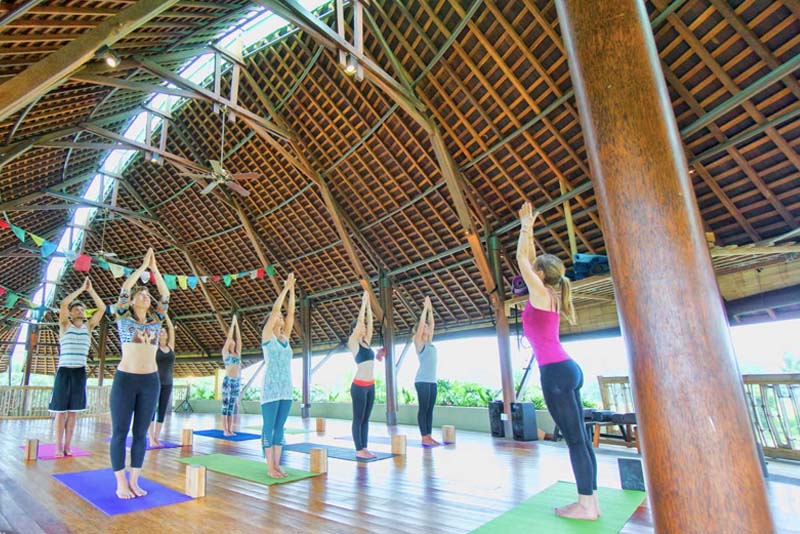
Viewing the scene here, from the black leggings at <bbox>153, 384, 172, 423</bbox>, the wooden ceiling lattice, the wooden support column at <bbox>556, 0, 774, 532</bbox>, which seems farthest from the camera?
the black leggings at <bbox>153, 384, 172, 423</bbox>

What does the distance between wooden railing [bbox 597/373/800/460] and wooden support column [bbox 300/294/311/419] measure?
30.0 ft

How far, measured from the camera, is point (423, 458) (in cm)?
485

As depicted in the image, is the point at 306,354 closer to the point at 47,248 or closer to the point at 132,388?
the point at 47,248

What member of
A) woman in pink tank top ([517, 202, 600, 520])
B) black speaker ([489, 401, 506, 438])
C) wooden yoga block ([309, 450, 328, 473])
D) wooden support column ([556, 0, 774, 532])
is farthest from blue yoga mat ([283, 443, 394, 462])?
wooden support column ([556, 0, 774, 532])

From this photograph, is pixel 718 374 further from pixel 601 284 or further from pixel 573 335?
pixel 573 335

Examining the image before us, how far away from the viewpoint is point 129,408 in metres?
3.16

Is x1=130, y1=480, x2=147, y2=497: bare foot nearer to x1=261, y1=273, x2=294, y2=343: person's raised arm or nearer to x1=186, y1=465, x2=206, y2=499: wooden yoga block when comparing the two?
x1=186, y1=465, x2=206, y2=499: wooden yoga block

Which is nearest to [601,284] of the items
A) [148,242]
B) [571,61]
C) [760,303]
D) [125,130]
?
[760,303]

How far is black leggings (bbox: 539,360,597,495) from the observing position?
2.51 metres

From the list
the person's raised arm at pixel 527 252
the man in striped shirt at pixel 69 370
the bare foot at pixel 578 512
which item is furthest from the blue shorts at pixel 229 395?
the person's raised arm at pixel 527 252

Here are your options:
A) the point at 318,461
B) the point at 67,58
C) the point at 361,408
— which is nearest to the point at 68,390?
Result: the point at 318,461

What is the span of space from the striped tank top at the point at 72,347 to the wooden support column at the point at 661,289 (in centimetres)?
571

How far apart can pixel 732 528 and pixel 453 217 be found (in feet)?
24.7

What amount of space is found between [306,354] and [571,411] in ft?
32.0
